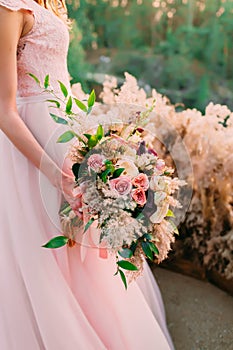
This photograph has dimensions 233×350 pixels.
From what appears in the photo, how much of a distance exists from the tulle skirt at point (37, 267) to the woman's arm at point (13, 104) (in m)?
0.08

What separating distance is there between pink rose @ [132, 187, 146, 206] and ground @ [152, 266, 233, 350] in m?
1.14

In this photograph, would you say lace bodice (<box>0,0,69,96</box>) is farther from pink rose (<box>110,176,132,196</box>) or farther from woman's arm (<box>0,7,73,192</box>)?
pink rose (<box>110,176,132,196</box>)

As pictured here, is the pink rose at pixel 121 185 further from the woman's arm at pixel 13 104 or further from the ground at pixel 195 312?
the ground at pixel 195 312

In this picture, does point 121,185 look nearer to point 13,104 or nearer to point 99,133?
point 99,133

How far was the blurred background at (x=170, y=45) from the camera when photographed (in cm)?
913

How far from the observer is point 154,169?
57.8 inches

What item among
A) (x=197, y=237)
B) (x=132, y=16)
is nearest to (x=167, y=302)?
(x=197, y=237)

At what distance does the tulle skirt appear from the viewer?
5.27ft

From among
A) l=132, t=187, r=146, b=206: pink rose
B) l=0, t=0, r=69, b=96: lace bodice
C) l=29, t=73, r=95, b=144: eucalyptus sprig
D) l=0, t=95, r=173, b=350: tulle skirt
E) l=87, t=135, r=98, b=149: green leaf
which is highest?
l=0, t=0, r=69, b=96: lace bodice

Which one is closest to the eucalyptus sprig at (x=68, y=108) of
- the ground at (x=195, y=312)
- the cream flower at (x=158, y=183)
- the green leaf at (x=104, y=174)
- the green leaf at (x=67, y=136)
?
the green leaf at (x=67, y=136)

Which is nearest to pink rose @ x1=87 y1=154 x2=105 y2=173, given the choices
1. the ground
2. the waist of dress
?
the waist of dress

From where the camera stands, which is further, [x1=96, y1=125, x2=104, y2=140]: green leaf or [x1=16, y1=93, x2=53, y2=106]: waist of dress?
[x1=16, y1=93, x2=53, y2=106]: waist of dress

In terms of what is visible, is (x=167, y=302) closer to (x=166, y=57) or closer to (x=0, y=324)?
(x=0, y=324)

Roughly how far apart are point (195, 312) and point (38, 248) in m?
1.22
